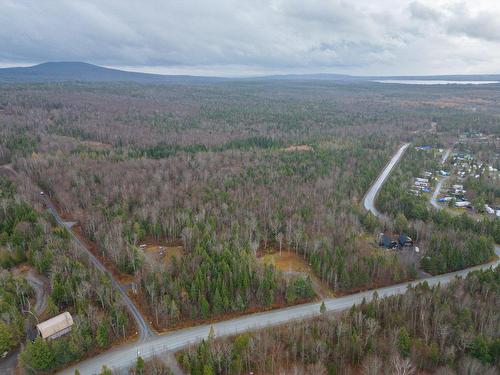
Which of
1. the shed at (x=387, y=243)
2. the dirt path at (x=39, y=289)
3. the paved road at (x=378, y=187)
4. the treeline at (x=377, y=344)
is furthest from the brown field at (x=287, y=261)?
the dirt path at (x=39, y=289)

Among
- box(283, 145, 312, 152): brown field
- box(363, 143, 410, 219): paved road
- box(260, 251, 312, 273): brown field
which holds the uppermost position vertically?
box(283, 145, 312, 152): brown field

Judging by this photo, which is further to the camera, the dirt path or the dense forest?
the dense forest

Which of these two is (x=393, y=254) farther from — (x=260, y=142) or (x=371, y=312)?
(x=260, y=142)

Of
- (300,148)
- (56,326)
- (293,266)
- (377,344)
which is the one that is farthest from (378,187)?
(56,326)

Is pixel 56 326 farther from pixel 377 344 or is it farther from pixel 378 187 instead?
pixel 378 187

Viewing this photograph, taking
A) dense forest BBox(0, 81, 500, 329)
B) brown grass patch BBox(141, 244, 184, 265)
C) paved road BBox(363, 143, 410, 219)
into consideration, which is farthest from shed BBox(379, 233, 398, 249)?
brown grass patch BBox(141, 244, 184, 265)

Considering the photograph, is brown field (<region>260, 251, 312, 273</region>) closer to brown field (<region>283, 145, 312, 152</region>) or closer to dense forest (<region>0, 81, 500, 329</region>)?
dense forest (<region>0, 81, 500, 329</region>)
